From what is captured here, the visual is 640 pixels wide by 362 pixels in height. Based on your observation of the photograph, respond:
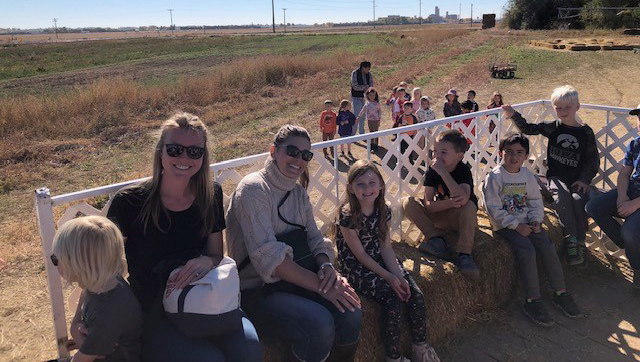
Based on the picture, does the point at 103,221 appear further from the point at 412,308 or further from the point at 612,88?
the point at 612,88

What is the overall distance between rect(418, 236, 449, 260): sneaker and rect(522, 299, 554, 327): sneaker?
712mm

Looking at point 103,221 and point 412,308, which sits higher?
point 103,221

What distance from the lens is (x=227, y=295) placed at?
2.45 metres

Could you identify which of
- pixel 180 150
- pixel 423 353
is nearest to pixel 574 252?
pixel 423 353

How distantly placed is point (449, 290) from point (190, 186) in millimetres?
2086

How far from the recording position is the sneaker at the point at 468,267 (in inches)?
149

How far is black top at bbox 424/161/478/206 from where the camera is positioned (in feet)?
Answer: 13.1

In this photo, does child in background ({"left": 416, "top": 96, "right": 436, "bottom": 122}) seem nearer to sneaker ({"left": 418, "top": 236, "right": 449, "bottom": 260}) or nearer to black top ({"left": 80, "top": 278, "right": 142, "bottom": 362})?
sneaker ({"left": 418, "top": 236, "right": 449, "bottom": 260})

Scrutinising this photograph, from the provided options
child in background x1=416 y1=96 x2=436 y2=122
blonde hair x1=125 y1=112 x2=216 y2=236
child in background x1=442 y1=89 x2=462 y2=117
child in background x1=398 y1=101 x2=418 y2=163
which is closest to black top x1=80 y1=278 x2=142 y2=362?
blonde hair x1=125 y1=112 x2=216 y2=236

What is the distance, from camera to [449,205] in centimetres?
396

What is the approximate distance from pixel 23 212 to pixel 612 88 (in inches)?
645

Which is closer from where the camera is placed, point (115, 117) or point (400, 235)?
point (400, 235)

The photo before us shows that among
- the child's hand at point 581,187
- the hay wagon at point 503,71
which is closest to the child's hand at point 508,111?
the child's hand at point 581,187

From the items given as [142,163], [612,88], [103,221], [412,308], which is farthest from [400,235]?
[612,88]
